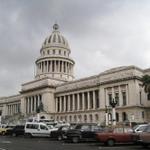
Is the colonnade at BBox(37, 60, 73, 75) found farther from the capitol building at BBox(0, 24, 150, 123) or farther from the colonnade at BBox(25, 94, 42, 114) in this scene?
the colonnade at BBox(25, 94, 42, 114)

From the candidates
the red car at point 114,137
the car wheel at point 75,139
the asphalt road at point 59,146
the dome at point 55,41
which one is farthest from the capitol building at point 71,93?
the asphalt road at point 59,146

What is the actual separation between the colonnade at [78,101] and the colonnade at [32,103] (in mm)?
6442

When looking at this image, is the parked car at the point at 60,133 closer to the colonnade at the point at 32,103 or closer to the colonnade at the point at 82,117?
the colonnade at the point at 82,117

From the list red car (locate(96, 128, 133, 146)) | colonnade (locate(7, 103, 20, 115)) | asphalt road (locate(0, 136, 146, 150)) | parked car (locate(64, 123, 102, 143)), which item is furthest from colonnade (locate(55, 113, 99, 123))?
red car (locate(96, 128, 133, 146))

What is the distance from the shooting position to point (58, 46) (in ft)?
369

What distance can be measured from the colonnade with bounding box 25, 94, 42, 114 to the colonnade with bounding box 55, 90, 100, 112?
6.44 meters

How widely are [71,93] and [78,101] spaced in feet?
13.3

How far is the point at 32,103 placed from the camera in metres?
97.8

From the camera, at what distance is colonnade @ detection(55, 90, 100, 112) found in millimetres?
80869

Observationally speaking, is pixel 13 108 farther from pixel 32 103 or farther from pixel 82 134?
pixel 82 134

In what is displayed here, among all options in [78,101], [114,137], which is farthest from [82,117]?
[114,137]

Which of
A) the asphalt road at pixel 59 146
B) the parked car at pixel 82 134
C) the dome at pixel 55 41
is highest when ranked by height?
the dome at pixel 55 41

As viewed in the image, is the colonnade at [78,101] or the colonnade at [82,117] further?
the colonnade at [78,101]

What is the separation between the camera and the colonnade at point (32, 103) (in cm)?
9506
